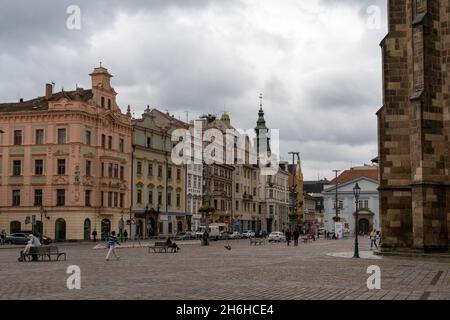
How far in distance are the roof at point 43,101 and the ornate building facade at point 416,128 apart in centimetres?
4381

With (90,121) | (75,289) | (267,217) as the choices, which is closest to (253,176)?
(267,217)

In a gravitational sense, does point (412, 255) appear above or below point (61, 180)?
below

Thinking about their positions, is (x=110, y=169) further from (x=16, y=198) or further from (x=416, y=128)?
(x=416, y=128)

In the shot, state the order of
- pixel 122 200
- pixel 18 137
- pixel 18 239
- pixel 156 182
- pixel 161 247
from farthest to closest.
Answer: pixel 156 182 → pixel 122 200 → pixel 18 137 → pixel 18 239 → pixel 161 247

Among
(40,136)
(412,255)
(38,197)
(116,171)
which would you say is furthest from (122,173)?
(412,255)

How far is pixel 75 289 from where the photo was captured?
1708 centimetres

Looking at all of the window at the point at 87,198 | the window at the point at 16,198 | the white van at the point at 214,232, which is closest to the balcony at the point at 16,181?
the window at the point at 16,198

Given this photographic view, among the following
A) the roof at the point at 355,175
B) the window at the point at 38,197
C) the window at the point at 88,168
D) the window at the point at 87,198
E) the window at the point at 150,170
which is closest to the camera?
the window at the point at 38,197

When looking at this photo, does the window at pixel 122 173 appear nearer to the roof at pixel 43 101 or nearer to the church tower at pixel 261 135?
the roof at pixel 43 101

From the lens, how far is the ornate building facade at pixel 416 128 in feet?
99.1

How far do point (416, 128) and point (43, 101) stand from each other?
5273 cm

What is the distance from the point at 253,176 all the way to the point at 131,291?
108595 mm

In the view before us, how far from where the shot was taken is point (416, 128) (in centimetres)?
3056

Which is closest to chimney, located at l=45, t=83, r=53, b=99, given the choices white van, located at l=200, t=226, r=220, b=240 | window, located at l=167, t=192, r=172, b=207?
window, located at l=167, t=192, r=172, b=207
